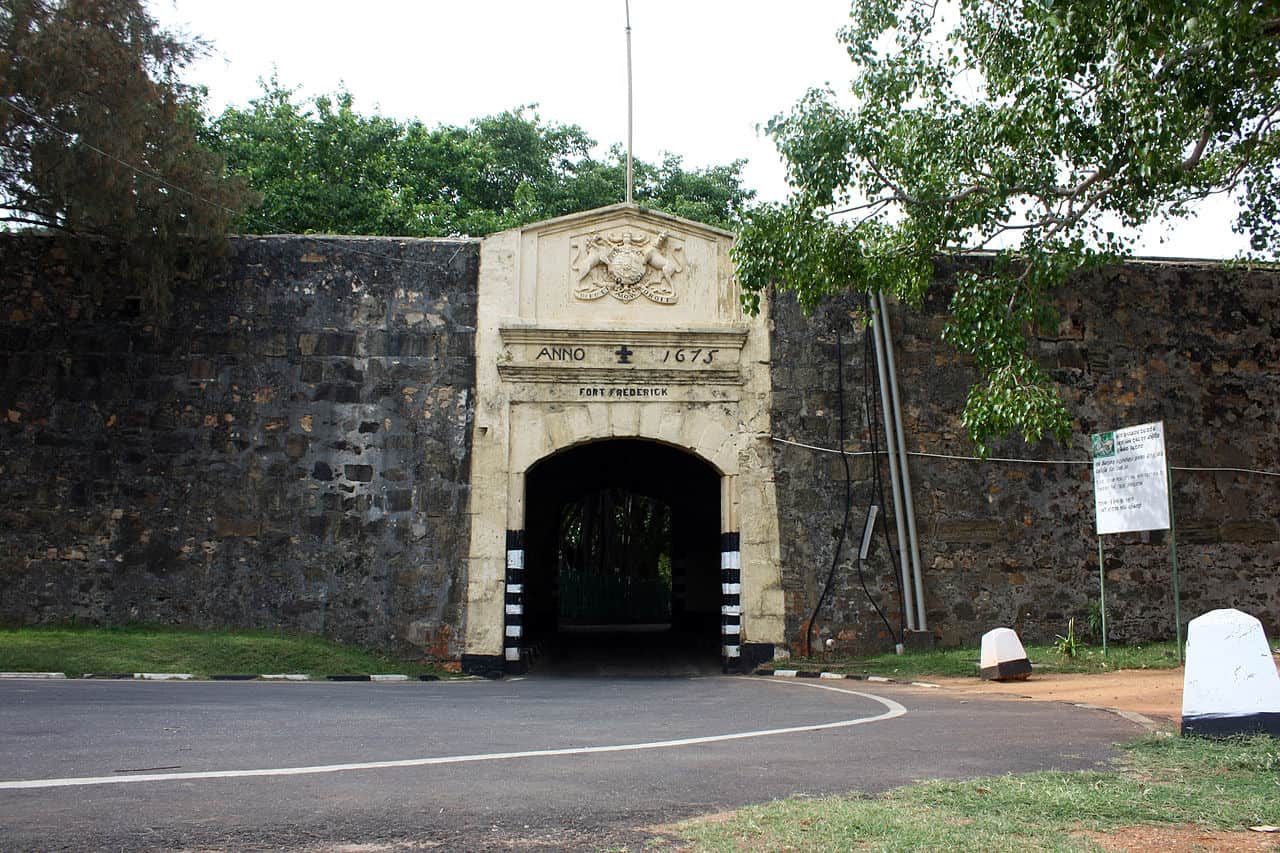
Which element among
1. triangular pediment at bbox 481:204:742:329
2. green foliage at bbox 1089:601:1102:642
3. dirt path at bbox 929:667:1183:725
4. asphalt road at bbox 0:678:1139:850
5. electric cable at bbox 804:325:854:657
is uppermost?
triangular pediment at bbox 481:204:742:329

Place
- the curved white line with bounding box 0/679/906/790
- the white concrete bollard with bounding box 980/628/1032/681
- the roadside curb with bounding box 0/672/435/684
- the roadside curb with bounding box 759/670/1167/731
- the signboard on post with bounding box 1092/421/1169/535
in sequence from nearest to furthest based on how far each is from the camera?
the curved white line with bounding box 0/679/906/790, the roadside curb with bounding box 759/670/1167/731, the roadside curb with bounding box 0/672/435/684, the white concrete bollard with bounding box 980/628/1032/681, the signboard on post with bounding box 1092/421/1169/535

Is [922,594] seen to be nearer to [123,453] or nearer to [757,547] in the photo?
[757,547]

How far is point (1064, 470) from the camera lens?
13086 millimetres

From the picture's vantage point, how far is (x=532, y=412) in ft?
41.2

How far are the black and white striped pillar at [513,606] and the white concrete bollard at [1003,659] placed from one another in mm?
4976

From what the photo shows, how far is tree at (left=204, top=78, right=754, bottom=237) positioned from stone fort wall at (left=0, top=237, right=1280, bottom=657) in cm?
917

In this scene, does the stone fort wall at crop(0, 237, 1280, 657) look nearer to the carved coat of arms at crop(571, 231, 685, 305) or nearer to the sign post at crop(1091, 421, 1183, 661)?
the carved coat of arms at crop(571, 231, 685, 305)

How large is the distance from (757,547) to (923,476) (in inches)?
85.4

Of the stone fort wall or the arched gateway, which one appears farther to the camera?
the arched gateway

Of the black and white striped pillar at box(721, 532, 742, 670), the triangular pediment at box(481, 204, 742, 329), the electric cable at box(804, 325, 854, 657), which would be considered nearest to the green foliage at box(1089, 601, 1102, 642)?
the electric cable at box(804, 325, 854, 657)

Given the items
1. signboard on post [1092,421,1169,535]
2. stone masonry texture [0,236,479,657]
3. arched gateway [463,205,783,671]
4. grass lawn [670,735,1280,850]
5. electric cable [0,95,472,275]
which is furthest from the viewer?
arched gateway [463,205,783,671]

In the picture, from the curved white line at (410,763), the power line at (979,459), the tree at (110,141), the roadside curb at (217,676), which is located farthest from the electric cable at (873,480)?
the tree at (110,141)

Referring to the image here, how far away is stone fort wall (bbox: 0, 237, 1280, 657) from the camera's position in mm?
12078

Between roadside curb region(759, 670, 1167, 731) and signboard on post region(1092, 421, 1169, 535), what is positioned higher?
signboard on post region(1092, 421, 1169, 535)
